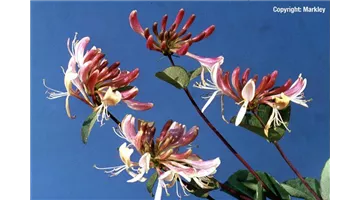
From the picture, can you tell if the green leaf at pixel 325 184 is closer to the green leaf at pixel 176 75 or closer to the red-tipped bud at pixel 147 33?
the green leaf at pixel 176 75

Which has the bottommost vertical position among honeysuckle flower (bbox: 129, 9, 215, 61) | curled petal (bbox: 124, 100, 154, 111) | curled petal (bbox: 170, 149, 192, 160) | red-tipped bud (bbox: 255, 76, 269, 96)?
curled petal (bbox: 170, 149, 192, 160)

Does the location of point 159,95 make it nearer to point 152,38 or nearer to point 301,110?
point 152,38

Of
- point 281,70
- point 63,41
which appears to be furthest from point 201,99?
point 63,41

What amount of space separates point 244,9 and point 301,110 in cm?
28

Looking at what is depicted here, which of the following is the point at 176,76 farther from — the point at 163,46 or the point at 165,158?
the point at 165,158

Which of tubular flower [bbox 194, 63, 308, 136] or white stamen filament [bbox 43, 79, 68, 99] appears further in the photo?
white stamen filament [bbox 43, 79, 68, 99]

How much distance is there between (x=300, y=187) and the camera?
1.03m

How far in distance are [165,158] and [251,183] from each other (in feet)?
0.67

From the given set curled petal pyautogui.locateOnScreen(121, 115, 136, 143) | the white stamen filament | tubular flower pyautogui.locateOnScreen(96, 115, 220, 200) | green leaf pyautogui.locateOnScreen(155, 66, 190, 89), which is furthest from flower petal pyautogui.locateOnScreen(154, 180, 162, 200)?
the white stamen filament

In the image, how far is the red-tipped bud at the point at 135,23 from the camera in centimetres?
103

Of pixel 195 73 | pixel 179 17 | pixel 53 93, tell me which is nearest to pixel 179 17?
pixel 179 17

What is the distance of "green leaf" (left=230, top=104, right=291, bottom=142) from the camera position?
0.97 m

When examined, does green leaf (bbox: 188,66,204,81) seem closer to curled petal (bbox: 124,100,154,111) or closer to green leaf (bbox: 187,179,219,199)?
curled petal (bbox: 124,100,154,111)

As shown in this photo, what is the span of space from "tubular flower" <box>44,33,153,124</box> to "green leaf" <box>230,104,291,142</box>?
24 centimetres
